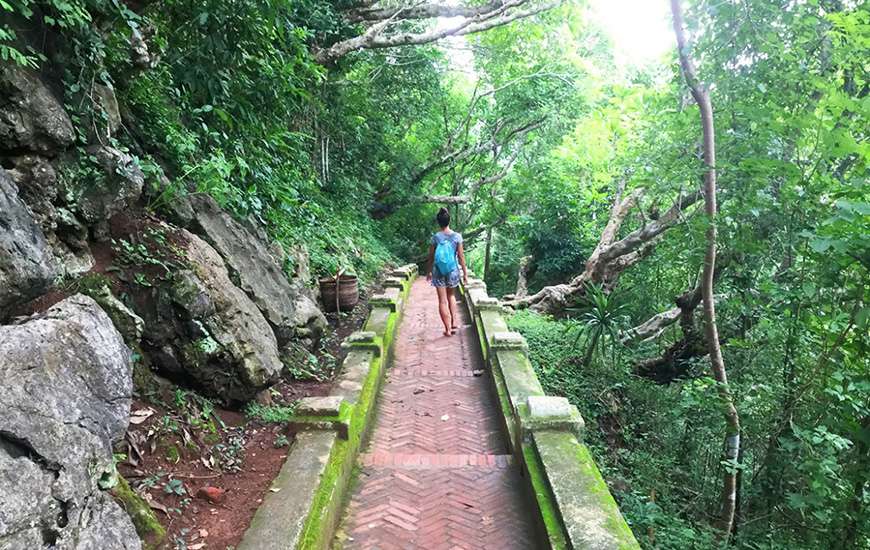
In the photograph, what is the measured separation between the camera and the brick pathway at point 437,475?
3.61 m

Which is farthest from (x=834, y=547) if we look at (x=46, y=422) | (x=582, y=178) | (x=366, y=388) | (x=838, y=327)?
(x=582, y=178)

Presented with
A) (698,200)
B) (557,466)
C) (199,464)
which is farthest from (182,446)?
(698,200)

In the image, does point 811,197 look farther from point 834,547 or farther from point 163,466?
point 163,466

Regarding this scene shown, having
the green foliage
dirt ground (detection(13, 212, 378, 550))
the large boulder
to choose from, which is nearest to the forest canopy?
dirt ground (detection(13, 212, 378, 550))

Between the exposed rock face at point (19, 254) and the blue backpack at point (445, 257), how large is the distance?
519 cm

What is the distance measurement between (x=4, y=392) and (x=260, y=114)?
482cm

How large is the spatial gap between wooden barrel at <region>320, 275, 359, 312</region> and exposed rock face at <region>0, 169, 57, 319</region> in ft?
19.8

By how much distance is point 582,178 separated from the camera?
18.5m

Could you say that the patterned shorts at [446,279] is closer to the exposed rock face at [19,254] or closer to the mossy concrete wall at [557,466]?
the mossy concrete wall at [557,466]

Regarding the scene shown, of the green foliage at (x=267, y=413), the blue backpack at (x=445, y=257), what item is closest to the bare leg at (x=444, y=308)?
the blue backpack at (x=445, y=257)

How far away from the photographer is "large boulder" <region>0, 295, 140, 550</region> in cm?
197

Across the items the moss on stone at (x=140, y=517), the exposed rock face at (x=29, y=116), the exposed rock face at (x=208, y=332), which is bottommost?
the moss on stone at (x=140, y=517)

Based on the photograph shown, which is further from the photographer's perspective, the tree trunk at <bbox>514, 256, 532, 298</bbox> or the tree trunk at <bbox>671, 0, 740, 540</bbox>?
the tree trunk at <bbox>514, 256, 532, 298</bbox>

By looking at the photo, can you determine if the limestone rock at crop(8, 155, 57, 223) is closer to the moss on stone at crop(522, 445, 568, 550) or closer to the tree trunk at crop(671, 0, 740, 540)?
the moss on stone at crop(522, 445, 568, 550)
